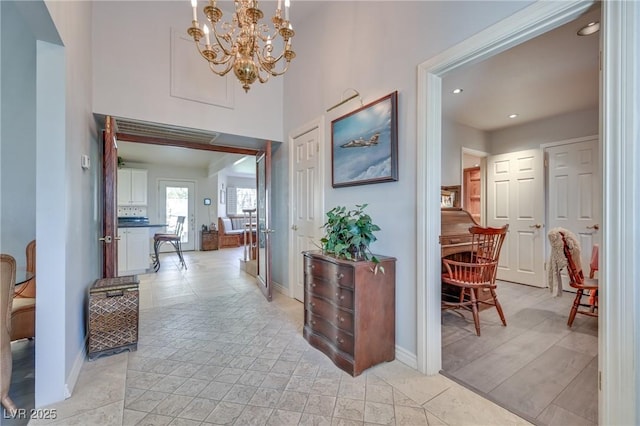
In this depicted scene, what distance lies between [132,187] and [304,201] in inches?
210

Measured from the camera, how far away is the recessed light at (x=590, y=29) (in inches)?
79.3

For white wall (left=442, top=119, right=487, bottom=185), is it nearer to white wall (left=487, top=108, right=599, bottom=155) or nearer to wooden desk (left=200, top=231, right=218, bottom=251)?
white wall (left=487, top=108, right=599, bottom=155)

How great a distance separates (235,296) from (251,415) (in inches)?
87.7

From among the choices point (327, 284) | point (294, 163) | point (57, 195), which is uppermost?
point (294, 163)

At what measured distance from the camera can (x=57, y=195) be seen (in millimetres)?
1545

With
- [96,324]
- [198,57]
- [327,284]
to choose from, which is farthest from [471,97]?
[96,324]

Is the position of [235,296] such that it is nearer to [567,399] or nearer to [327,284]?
[327,284]

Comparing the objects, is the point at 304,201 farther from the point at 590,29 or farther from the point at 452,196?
the point at 590,29

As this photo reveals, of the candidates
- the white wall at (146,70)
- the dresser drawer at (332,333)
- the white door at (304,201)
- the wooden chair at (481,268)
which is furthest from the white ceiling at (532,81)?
the white wall at (146,70)

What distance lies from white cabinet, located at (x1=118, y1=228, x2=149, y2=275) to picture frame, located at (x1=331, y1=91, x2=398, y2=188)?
427 cm

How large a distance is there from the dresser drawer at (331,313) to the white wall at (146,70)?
2.32 m

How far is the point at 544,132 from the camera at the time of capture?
13.4ft

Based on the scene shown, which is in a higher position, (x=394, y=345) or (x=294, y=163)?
(x=294, y=163)

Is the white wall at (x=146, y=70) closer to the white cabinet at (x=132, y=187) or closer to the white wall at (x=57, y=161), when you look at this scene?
the white wall at (x=57, y=161)
